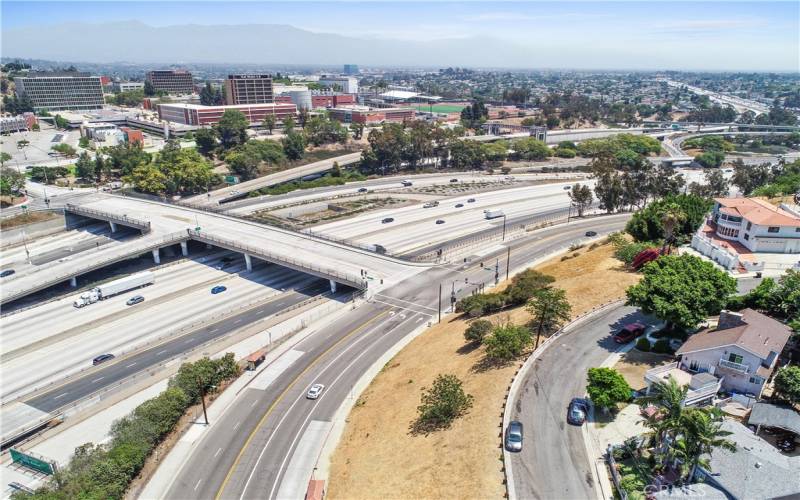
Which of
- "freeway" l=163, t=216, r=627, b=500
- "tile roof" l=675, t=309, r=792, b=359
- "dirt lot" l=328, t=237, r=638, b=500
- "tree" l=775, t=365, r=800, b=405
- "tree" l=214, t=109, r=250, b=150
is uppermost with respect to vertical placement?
"tree" l=214, t=109, r=250, b=150

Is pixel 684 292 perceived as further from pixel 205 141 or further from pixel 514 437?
pixel 205 141

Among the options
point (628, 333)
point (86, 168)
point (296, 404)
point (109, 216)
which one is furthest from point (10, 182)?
point (628, 333)

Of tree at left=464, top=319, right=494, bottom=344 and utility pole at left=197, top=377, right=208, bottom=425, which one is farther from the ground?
tree at left=464, top=319, right=494, bottom=344

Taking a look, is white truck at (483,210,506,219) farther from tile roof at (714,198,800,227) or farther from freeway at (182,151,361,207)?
freeway at (182,151,361,207)

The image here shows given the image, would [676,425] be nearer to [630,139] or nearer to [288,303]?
[288,303]

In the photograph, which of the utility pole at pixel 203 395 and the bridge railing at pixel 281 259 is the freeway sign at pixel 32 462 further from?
the bridge railing at pixel 281 259

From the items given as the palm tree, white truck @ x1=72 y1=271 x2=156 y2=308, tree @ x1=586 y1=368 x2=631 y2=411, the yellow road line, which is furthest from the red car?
white truck @ x1=72 y1=271 x2=156 y2=308
